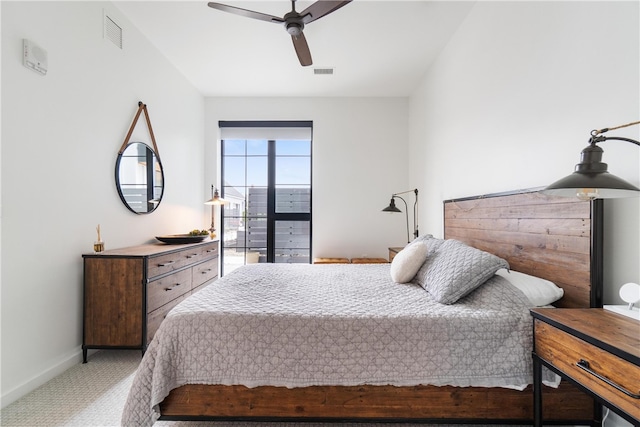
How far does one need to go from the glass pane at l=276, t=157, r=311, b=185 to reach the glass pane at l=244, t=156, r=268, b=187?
0.21 metres

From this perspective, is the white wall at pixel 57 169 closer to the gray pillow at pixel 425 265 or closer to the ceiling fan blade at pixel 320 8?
the ceiling fan blade at pixel 320 8

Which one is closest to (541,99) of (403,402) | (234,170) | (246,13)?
(403,402)

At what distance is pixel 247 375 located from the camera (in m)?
1.36

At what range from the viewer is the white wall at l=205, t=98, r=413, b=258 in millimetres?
4426

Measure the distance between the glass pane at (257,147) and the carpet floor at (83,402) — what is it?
321cm

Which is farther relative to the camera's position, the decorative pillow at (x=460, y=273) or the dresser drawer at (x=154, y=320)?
the dresser drawer at (x=154, y=320)

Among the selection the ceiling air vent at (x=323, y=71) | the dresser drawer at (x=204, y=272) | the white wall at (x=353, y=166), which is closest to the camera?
the dresser drawer at (x=204, y=272)

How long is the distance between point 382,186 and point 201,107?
2.93m

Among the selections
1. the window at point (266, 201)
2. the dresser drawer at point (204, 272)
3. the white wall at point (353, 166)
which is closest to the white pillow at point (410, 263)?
the dresser drawer at point (204, 272)

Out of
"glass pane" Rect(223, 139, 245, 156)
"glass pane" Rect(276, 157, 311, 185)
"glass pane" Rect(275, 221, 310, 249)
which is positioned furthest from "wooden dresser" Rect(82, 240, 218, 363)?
"glass pane" Rect(223, 139, 245, 156)

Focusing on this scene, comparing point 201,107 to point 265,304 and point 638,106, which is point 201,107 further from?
point 638,106

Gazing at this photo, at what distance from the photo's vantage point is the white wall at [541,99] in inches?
51.2

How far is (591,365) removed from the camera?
988mm

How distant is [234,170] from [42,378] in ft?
10.8
